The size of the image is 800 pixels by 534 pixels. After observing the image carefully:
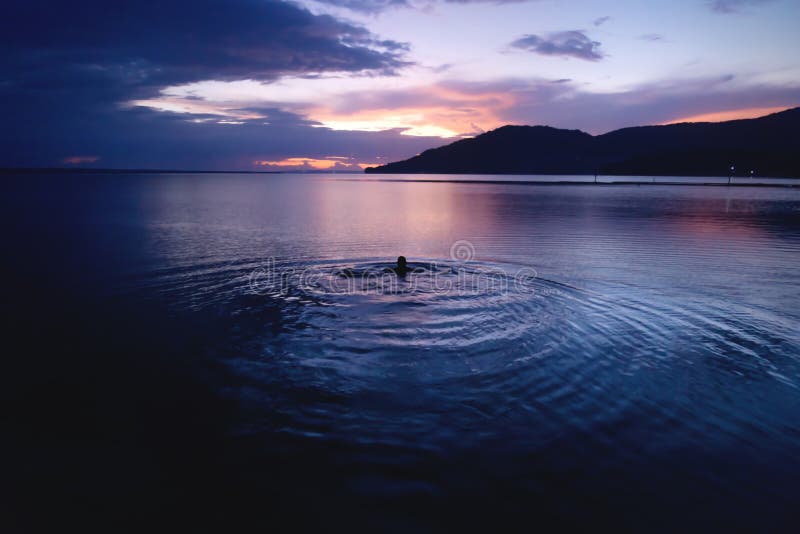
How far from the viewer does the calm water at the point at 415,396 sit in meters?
6.67

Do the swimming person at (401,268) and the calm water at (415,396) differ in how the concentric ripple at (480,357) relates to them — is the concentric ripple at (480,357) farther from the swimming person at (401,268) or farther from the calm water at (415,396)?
the swimming person at (401,268)

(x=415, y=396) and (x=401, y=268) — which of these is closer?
(x=415, y=396)

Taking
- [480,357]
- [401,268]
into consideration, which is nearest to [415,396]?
[480,357]

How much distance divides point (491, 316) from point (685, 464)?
770 centimetres

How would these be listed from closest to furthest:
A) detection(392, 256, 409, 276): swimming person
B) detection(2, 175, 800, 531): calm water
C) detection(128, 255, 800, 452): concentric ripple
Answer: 1. detection(2, 175, 800, 531): calm water
2. detection(128, 255, 800, 452): concentric ripple
3. detection(392, 256, 409, 276): swimming person

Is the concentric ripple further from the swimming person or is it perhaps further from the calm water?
the swimming person

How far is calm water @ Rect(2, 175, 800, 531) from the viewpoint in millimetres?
6668

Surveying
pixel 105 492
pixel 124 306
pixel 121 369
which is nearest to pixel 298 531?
pixel 105 492

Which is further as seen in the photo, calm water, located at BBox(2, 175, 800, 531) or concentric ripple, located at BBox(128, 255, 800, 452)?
concentric ripple, located at BBox(128, 255, 800, 452)

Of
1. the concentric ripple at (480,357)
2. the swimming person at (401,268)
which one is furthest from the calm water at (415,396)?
the swimming person at (401,268)

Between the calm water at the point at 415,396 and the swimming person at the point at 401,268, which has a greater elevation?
the swimming person at the point at 401,268

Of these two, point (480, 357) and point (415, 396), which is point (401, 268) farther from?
point (415, 396)

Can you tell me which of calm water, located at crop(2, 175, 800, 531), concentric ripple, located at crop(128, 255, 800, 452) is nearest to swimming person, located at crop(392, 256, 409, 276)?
calm water, located at crop(2, 175, 800, 531)

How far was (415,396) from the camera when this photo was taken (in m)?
9.47
